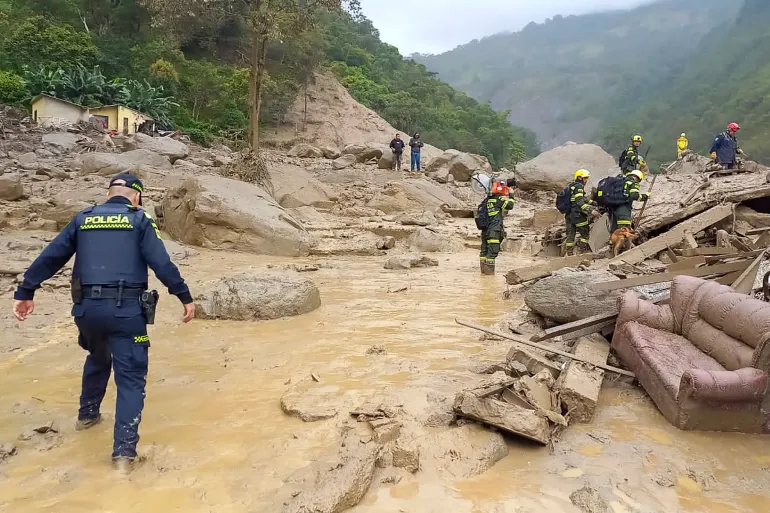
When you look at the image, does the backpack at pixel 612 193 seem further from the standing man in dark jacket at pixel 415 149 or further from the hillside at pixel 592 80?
the hillside at pixel 592 80

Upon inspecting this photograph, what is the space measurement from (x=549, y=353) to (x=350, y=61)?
53.1 m

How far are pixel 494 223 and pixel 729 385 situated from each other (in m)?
5.88

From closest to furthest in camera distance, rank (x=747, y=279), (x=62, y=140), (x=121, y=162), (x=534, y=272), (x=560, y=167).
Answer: (x=747, y=279)
(x=534, y=272)
(x=121, y=162)
(x=62, y=140)
(x=560, y=167)

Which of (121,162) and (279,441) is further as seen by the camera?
(121,162)

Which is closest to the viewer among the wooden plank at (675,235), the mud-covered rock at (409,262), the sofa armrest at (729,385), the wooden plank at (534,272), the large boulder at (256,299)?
the sofa armrest at (729,385)

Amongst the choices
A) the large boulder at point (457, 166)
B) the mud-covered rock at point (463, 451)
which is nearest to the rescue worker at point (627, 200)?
the mud-covered rock at point (463, 451)

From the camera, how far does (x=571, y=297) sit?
5.25 metres

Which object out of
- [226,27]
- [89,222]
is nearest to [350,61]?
[226,27]

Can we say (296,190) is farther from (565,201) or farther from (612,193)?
(612,193)

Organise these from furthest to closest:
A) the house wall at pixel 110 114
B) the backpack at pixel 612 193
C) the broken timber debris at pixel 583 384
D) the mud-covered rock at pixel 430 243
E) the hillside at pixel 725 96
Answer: the hillside at pixel 725 96 → the house wall at pixel 110 114 → the mud-covered rock at pixel 430 243 → the backpack at pixel 612 193 → the broken timber debris at pixel 583 384

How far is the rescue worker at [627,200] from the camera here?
9078 millimetres

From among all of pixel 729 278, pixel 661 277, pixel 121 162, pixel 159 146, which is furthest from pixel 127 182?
pixel 159 146

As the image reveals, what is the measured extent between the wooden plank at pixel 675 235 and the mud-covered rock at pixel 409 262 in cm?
331

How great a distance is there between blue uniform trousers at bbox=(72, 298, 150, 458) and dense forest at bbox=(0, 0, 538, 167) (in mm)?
15031
